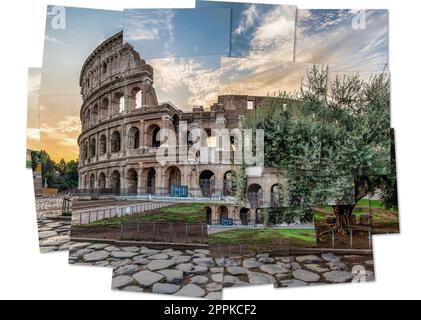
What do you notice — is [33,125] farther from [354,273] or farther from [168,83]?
[354,273]

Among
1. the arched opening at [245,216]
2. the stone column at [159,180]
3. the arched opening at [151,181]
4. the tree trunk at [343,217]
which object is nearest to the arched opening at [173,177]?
the stone column at [159,180]

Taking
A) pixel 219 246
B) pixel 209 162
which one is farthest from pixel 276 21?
pixel 219 246

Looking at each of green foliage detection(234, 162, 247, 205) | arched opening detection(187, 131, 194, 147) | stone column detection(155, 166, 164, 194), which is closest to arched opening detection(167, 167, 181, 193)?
stone column detection(155, 166, 164, 194)

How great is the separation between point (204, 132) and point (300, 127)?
1423mm

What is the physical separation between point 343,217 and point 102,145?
390cm

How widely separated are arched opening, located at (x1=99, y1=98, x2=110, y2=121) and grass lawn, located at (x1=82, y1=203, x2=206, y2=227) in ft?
5.01

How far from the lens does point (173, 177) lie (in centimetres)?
442

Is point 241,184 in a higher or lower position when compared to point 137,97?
lower

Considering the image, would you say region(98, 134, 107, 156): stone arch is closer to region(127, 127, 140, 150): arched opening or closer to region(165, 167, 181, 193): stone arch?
region(127, 127, 140, 150): arched opening

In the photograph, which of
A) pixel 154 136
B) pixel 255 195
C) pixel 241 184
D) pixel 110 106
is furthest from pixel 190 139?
pixel 110 106

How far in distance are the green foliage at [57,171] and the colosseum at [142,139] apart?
0.12 metres

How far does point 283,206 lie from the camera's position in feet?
14.9

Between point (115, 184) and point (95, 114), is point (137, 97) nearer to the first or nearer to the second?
point (95, 114)

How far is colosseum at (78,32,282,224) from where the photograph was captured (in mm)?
4289
